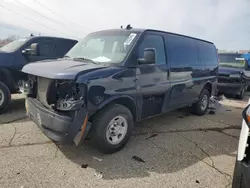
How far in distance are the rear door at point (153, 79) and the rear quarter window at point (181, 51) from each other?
270mm

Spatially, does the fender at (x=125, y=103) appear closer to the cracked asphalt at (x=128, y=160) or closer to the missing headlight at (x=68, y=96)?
the missing headlight at (x=68, y=96)

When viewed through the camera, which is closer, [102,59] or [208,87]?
[102,59]

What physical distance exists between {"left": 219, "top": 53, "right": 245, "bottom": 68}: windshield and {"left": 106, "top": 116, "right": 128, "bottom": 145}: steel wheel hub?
28.8 ft

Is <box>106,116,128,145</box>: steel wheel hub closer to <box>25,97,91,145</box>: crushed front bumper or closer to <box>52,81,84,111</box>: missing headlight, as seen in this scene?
<box>25,97,91,145</box>: crushed front bumper

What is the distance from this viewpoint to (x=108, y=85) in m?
3.47

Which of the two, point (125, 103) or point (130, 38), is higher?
point (130, 38)

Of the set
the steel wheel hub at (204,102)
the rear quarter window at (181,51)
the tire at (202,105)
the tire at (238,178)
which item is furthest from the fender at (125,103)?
the steel wheel hub at (204,102)

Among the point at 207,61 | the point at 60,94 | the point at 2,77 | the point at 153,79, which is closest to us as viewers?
the point at 60,94

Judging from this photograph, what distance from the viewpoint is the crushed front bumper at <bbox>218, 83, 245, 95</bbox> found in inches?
370

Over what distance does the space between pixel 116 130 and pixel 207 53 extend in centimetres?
430

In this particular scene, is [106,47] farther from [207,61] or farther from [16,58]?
[207,61]

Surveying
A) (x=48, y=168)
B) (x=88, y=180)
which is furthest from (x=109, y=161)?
(x=48, y=168)

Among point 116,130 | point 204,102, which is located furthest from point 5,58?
point 204,102

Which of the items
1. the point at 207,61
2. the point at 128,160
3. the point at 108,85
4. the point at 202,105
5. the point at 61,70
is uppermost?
the point at 207,61
